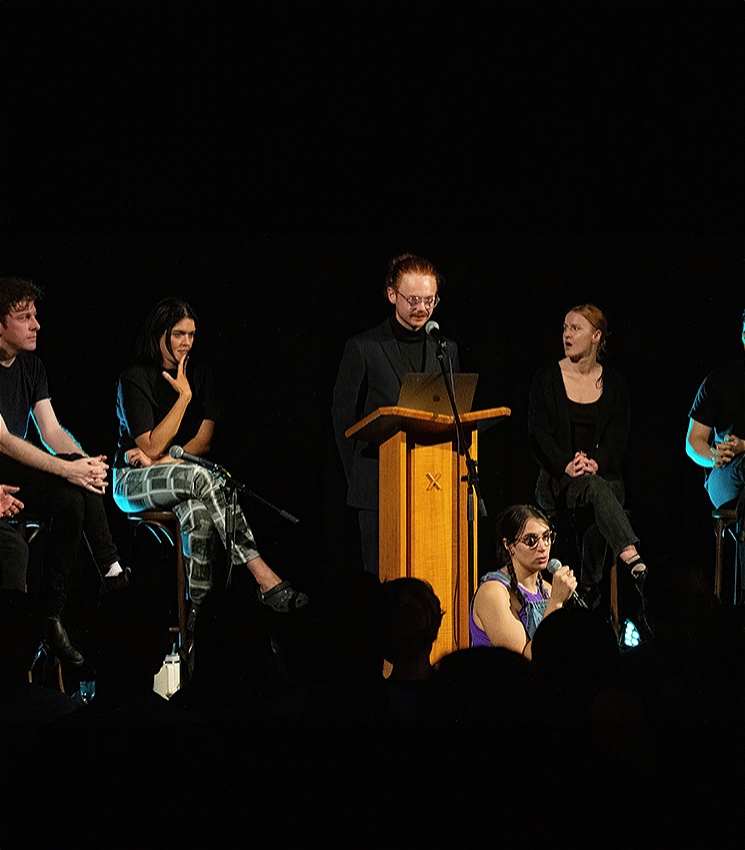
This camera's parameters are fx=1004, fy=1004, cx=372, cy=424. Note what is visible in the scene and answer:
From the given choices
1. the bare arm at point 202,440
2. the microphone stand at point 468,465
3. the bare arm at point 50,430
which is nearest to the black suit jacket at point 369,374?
the microphone stand at point 468,465

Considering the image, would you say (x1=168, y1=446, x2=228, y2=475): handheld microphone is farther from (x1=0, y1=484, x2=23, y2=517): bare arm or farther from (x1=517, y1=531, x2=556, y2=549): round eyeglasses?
(x1=517, y1=531, x2=556, y2=549): round eyeglasses

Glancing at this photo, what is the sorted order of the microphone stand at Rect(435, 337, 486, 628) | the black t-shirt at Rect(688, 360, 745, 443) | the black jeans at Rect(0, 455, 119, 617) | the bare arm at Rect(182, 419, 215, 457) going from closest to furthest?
the microphone stand at Rect(435, 337, 486, 628) < the black jeans at Rect(0, 455, 119, 617) < the bare arm at Rect(182, 419, 215, 457) < the black t-shirt at Rect(688, 360, 745, 443)

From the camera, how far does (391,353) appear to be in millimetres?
4555

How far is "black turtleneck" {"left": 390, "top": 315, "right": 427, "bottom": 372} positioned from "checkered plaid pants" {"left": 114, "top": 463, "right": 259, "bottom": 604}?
101cm

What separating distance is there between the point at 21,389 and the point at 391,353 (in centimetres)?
169

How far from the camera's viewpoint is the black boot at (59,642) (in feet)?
13.6

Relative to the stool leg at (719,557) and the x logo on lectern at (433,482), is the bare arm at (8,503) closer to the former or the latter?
the x logo on lectern at (433,482)

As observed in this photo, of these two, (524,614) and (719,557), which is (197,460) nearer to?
(524,614)

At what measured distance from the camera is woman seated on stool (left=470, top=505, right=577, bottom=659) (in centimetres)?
399

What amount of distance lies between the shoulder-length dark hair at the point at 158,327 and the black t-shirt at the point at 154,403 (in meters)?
0.06

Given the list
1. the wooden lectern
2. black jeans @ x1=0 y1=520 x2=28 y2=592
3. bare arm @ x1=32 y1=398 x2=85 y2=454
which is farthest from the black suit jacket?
black jeans @ x1=0 y1=520 x2=28 y2=592

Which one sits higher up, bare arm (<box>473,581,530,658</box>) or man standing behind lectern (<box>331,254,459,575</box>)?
man standing behind lectern (<box>331,254,459,575</box>)

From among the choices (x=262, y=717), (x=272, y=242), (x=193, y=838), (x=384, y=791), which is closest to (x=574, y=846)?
(x=384, y=791)

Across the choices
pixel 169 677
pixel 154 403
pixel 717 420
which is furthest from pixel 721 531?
pixel 154 403
